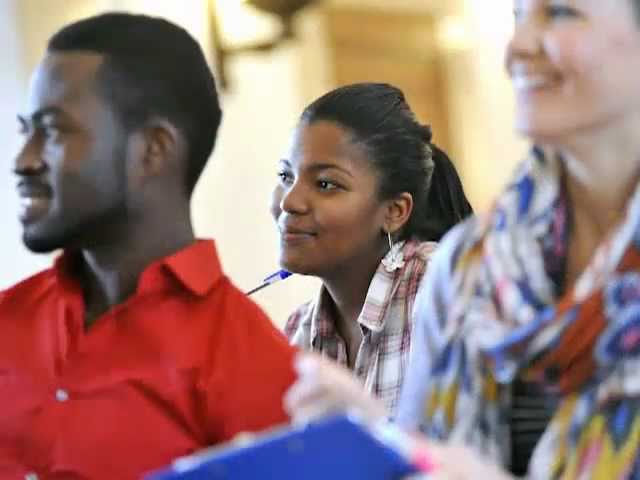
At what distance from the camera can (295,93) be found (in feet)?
9.20

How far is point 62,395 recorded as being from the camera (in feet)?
3.16

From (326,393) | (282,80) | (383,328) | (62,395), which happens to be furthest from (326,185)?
(282,80)

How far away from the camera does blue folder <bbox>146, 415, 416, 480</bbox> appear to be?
648 millimetres

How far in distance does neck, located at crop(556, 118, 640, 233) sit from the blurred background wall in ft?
3.00

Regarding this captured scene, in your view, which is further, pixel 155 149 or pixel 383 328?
pixel 383 328

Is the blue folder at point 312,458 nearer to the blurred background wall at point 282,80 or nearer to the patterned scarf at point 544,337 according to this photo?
the patterned scarf at point 544,337

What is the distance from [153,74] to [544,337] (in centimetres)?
41

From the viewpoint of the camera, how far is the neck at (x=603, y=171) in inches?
33.7

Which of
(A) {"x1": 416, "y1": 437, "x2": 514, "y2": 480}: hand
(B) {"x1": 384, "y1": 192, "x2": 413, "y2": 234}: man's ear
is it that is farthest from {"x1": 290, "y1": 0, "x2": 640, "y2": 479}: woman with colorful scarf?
(B) {"x1": 384, "y1": 192, "x2": 413, "y2": 234}: man's ear

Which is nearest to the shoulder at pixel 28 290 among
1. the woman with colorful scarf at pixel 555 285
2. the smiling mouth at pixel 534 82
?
the woman with colorful scarf at pixel 555 285

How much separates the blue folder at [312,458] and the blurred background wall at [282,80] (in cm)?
115

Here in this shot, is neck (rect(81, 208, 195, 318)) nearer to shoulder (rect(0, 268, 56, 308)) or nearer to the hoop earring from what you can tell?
shoulder (rect(0, 268, 56, 308))

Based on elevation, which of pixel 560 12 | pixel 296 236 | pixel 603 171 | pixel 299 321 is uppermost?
pixel 560 12

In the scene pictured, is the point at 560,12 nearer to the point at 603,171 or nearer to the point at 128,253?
the point at 603,171
